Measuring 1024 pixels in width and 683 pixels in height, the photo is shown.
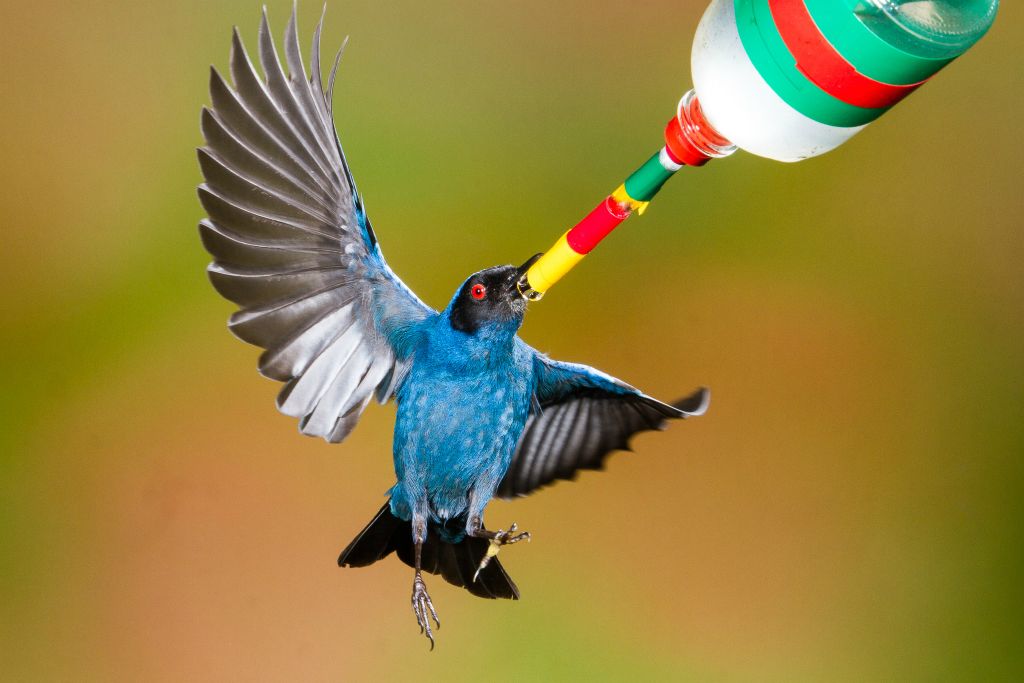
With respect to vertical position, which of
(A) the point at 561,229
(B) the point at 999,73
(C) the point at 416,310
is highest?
(B) the point at 999,73

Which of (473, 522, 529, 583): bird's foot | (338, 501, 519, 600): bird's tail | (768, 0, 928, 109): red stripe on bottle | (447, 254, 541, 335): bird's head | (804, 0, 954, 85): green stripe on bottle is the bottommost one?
(338, 501, 519, 600): bird's tail

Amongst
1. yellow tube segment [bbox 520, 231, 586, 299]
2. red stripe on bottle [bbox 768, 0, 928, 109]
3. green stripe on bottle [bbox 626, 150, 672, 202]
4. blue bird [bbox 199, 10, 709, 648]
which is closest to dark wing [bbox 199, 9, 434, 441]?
blue bird [bbox 199, 10, 709, 648]

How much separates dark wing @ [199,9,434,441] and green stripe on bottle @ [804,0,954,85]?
Answer: 0.49 metres

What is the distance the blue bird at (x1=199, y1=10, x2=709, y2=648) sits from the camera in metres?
0.96

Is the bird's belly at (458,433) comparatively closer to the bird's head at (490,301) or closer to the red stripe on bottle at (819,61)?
the bird's head at (490,301)

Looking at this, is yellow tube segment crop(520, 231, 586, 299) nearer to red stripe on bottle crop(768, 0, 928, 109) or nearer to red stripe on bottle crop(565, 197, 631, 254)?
red stripe on bottle crop(565, 197, 631, 254)

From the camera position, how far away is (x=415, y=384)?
1.08m

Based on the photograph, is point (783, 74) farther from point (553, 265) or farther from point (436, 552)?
point (436, 552)

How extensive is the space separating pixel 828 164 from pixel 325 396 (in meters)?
0.99

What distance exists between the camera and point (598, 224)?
29.1 inches

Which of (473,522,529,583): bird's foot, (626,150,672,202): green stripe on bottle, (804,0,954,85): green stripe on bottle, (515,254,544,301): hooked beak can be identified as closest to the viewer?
(804,0,954,85): green stripe on bottle

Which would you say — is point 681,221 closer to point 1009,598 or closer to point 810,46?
point 1009,598

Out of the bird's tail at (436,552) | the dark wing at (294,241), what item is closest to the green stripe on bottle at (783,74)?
the dark wing at (294,241)

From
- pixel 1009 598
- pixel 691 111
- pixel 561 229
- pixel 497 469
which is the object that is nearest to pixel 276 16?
pixel 561 229
